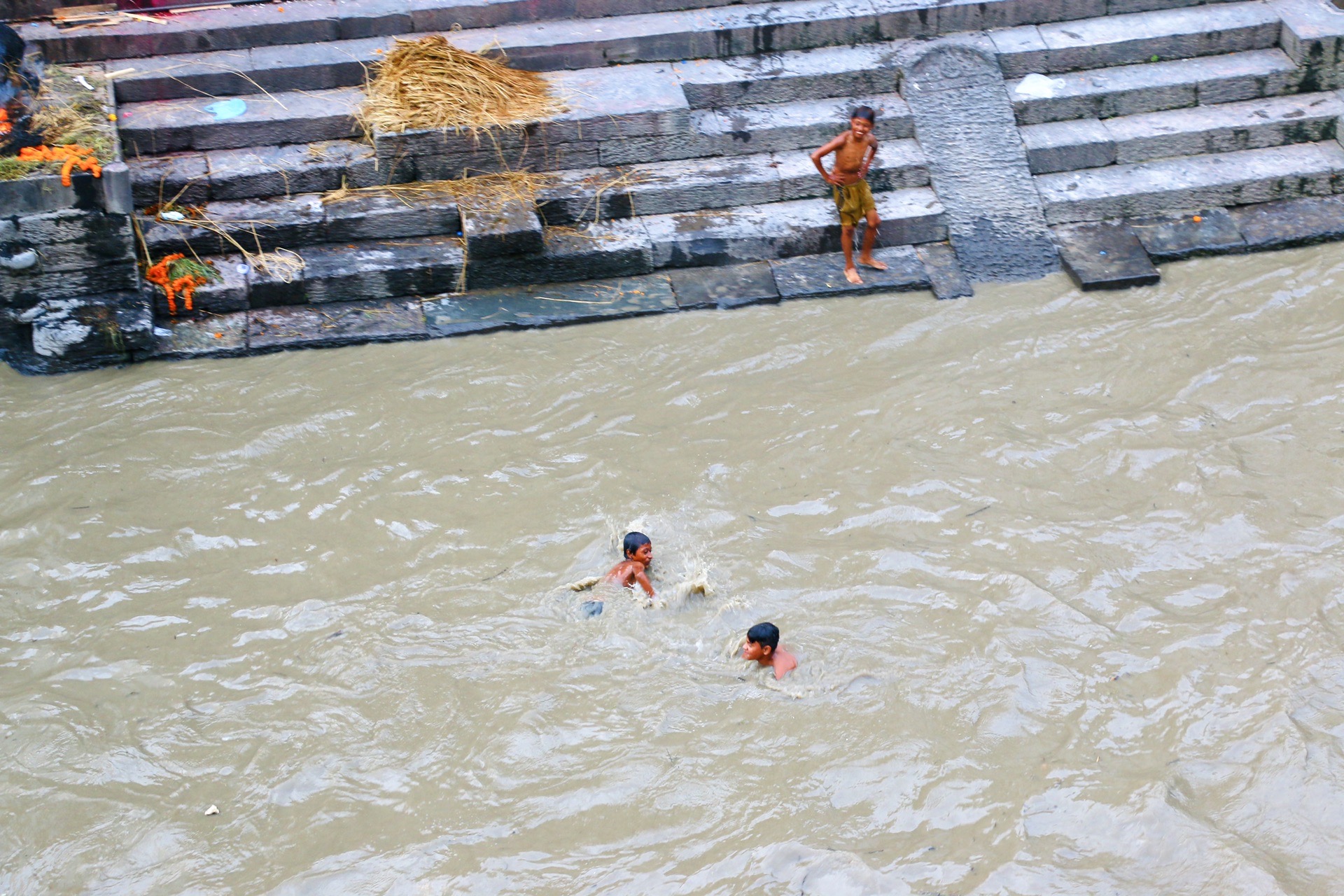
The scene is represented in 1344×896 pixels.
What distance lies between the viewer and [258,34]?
788cm

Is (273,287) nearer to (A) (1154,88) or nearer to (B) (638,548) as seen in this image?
(B) (638,548)

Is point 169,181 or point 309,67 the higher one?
point 309,67

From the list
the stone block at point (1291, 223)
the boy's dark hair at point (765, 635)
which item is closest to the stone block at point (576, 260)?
the boy's dark hair at point (765, 635)

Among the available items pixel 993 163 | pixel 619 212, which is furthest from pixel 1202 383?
pixel 619 212

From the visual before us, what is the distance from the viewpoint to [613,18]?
8.30 meters

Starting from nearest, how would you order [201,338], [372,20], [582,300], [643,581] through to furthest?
[643,581], [201,338], [582,300], [372,20]

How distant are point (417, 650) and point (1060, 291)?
4.60m

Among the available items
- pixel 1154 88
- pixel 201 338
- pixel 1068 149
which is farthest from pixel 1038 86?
pixel 201 338

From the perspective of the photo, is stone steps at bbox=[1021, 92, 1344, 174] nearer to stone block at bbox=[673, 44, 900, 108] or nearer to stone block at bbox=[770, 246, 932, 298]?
stone block at bbox=[673, 44, 900, 108]

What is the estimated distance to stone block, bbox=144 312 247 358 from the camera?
646cm

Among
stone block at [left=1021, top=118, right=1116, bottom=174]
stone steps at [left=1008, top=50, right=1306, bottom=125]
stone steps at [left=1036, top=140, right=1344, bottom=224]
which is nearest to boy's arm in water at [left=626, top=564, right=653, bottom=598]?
stone steps at [left=1036, top=140, right=1344, bottom=224]

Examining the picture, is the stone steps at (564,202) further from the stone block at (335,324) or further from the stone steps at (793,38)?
the stone steps at (793,38)

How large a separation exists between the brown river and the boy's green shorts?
60cm

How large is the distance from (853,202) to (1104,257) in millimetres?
1708
